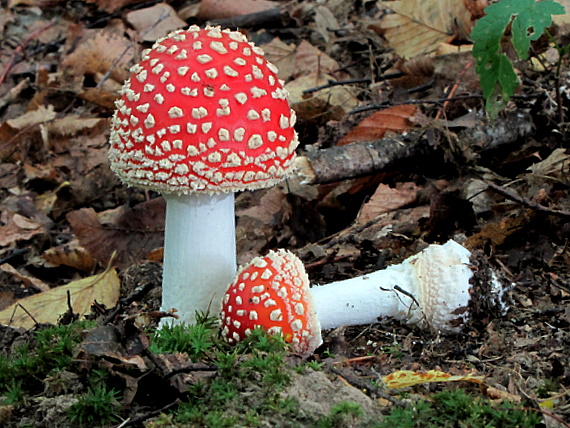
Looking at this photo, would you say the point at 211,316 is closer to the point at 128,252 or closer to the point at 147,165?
the point at 147,165

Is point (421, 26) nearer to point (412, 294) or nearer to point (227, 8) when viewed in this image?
point (227, 8)

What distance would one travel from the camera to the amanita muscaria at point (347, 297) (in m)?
2.92

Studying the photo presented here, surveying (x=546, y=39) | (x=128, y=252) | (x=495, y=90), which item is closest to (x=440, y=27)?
(x=546, y=39)

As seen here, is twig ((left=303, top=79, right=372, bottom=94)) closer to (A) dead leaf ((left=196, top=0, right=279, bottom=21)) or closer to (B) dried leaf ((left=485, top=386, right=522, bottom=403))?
(A) dead leaf ((left=196, top=0, right=279, bottom=21))

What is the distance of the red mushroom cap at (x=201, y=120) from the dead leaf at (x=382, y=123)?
207cm

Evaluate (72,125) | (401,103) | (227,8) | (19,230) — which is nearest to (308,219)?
(401,103)

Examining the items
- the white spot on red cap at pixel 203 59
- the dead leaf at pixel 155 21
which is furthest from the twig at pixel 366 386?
the dead leaf at pixel 155 21

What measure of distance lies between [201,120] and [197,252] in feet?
2.54

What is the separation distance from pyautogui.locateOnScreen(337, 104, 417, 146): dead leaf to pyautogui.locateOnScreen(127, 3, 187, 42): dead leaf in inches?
141

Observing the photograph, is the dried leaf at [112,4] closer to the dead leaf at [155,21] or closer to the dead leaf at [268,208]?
the dead leaf at [155,21]

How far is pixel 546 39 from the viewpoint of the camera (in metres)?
5.36

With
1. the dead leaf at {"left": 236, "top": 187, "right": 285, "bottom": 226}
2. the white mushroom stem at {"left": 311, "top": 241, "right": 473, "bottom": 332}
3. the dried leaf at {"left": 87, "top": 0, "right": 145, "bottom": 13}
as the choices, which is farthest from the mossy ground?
the dried leaf at {"left": 87, "top": 0, "right": 145, "bottom": 13}

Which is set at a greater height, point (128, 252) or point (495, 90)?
point (495, 90)

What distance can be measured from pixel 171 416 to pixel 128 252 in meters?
2.77
